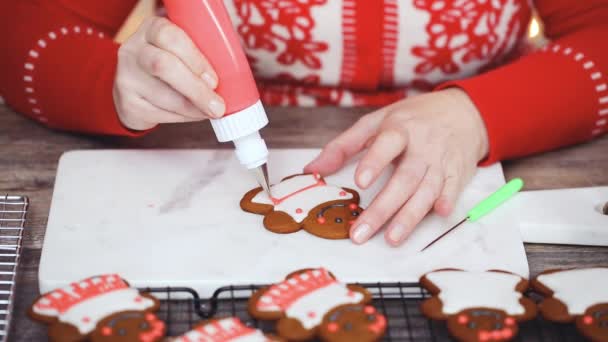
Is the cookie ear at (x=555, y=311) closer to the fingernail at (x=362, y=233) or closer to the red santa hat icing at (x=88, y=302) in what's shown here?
the fingernail at (x=362, y=233)

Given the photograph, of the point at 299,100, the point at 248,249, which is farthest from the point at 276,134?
the point at 248,249

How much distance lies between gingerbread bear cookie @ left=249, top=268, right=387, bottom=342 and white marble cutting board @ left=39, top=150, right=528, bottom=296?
0.05 meters

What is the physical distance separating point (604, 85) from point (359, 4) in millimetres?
394

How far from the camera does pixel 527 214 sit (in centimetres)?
85

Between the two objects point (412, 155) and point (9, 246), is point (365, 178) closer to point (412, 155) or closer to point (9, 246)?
point (412, 155)

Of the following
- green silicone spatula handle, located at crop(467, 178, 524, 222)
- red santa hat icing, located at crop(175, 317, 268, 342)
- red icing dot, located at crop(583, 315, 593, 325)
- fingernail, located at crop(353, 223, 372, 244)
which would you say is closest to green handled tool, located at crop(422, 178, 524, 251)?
green silicone spatula handle, located at crop(467, 178, 524, 222)

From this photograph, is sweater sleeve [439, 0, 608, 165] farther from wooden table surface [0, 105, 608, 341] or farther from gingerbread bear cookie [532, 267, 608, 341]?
gingerbread bear cookie [532, 267, 608, 341]

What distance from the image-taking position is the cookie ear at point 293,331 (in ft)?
2.07

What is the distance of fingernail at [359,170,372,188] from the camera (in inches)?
32.3

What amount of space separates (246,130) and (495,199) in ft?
1.10

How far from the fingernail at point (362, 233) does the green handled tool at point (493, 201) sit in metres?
0.10

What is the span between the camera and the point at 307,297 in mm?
677

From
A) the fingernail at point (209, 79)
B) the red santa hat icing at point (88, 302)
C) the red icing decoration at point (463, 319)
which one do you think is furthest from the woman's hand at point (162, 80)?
the red icing decoration at point (463, 319)

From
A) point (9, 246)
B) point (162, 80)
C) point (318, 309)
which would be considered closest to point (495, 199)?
point (318, 309)
